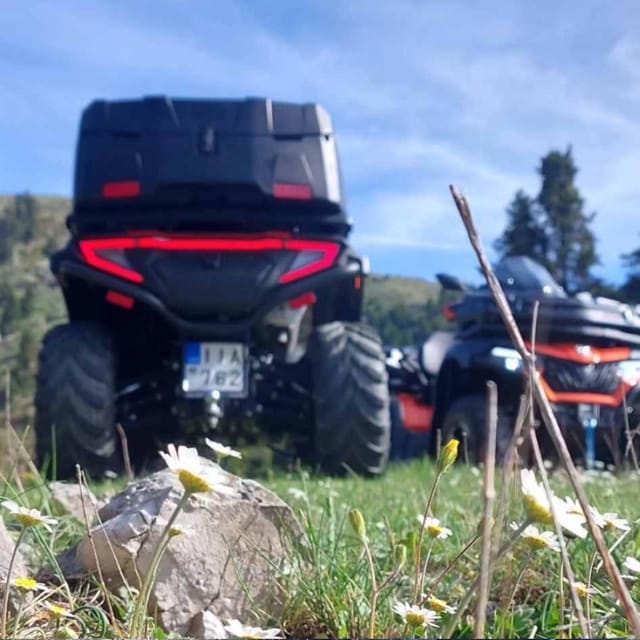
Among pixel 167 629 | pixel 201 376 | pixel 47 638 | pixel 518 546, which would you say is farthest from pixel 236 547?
pixel 201 376

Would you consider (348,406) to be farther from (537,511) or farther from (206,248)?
(537,511)

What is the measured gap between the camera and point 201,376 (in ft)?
14.6

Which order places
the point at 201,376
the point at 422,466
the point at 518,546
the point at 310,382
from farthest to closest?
the point at 422,466 < the point at 310,382 < the point at 201,376 < the point at 518,546

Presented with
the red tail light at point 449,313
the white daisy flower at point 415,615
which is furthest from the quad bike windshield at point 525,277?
the white daisy flower at point 415,615

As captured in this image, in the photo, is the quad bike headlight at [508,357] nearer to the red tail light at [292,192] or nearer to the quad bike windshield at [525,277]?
the quad bike windshield at [525,277]

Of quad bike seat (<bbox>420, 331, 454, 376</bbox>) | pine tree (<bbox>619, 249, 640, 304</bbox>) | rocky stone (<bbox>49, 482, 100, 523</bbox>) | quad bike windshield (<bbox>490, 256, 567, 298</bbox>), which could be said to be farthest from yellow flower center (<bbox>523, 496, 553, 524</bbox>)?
pine tree (<bbox>619, 249, 640, 304</bbox>)

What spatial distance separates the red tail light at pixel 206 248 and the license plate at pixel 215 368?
390mm

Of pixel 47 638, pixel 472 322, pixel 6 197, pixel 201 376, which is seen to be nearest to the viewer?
pixel 47 638

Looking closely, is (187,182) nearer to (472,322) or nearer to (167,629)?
(472,322)

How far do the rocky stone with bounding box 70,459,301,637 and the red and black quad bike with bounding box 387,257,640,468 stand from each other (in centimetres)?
416

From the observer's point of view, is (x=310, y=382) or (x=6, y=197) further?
(x=6, y=197)

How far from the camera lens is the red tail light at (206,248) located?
14.3 ft

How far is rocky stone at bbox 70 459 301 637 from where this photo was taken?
4.29ft

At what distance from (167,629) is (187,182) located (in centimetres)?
373
